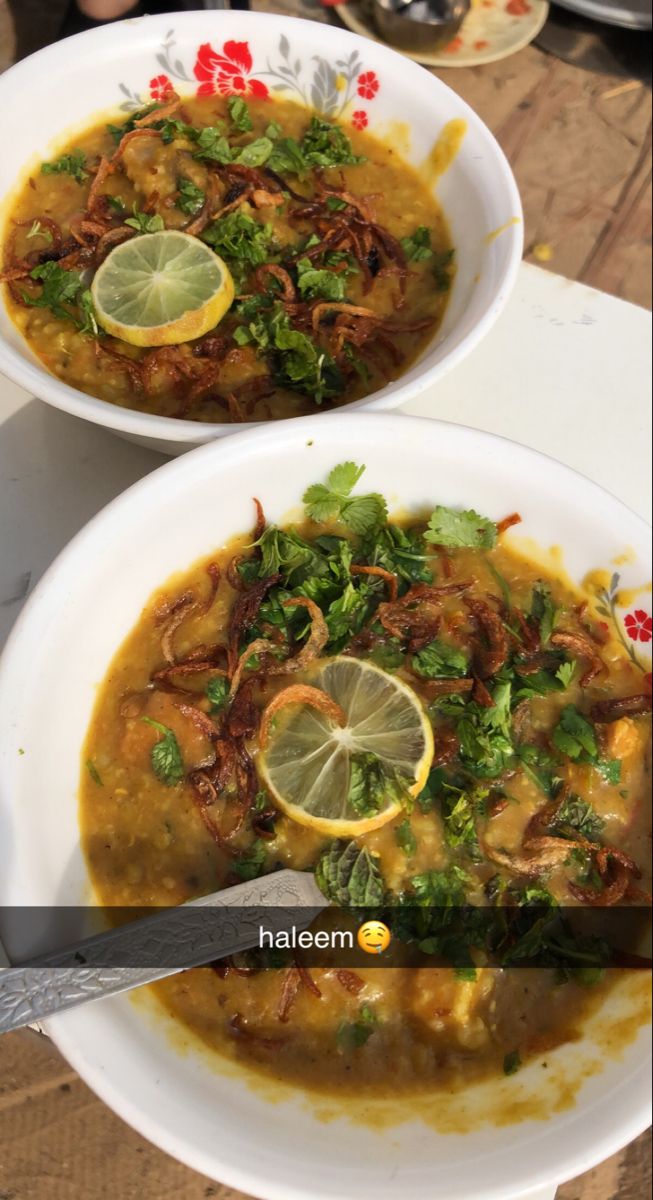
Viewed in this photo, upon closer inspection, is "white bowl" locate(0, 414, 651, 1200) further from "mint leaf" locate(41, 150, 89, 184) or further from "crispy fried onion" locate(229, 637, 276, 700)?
"mint leaf" locate(41, 150, 89, 184)

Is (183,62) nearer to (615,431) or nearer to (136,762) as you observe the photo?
(615,431)

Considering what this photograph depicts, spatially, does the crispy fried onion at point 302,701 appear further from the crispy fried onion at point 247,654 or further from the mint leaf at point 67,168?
the mint leaf at point 67,168

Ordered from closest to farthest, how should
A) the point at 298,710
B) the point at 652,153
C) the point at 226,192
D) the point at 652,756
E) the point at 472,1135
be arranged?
the point at 472,1135 < the point at 298,710 < the point at 652,756 < the point at 226,192 < the point at 652,153

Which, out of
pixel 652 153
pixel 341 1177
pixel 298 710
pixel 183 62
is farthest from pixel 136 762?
pixel 652 153

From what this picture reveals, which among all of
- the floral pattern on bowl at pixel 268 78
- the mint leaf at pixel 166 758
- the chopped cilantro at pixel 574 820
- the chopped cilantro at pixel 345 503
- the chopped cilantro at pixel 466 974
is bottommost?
the chopped cilantro at pixel 466 974

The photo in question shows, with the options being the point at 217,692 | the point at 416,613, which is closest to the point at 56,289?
the point at 217,692

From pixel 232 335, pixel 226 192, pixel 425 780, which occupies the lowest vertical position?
pixel 425 780

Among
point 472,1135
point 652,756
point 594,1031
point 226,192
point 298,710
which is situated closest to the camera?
point 472,1135

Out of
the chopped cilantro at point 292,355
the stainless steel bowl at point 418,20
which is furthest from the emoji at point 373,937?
the stainless steel bowl at point 418,20
